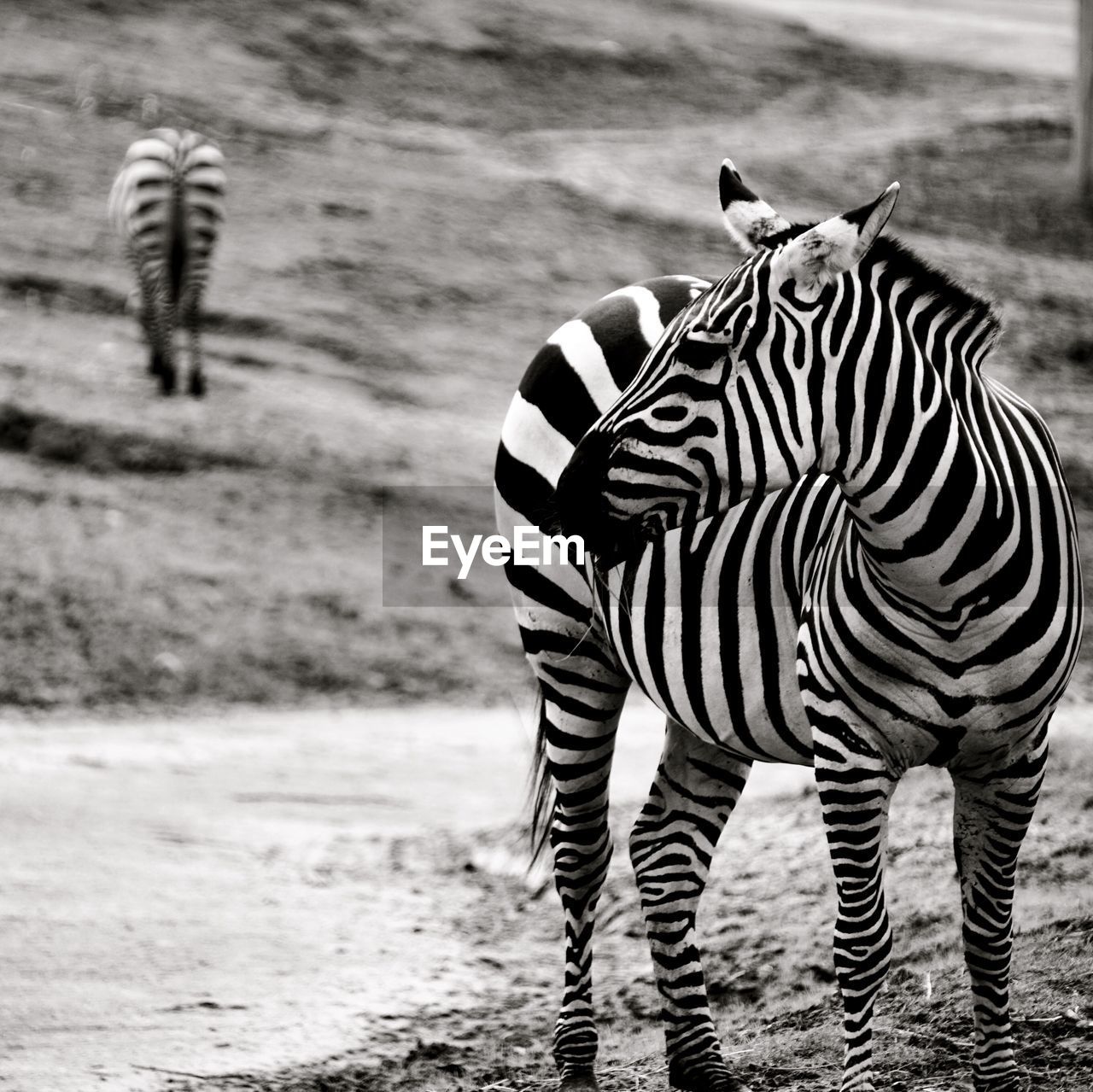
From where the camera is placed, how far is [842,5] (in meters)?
30.3

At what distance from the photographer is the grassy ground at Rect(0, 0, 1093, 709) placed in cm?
1159

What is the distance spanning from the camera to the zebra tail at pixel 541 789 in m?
4.86

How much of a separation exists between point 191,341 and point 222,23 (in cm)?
1209

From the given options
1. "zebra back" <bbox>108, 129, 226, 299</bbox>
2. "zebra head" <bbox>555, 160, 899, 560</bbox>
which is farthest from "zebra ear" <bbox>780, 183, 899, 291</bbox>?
"zebra back" <bbox>108, 129, 226, 299</bbox>

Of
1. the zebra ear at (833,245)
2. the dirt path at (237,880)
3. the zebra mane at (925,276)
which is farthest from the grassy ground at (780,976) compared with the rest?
the zebra ear at (833,245)

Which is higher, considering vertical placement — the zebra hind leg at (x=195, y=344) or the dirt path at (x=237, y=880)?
the zebra hind leg at (x=195, y=344)

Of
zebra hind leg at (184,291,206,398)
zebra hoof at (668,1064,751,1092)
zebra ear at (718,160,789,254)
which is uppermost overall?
zebra hind leg at (184,291,206,398)

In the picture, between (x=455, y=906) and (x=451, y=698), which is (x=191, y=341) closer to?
(x=451, y=698)

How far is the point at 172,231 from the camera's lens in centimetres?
1446

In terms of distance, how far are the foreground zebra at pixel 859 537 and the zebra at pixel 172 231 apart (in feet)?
37.1

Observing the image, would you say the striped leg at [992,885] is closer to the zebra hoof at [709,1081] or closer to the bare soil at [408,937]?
the bare soil at [408,937]

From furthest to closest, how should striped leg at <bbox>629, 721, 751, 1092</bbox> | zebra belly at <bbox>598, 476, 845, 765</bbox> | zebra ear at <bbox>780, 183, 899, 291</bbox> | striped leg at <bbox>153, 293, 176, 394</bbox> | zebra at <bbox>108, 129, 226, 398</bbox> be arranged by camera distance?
zebra at <bbox>108, 129, 226, 398</bbox>, striped leg at <bbox>153, 293, 176, 394</bbox>, striped leg at <bbox>629, 721, 751, 1092</bbox>, zebra belly at <bbox>598, 476, 845, 765</bbox>, zebra ear at <bbox>780, 183, 899, 291</bbox>

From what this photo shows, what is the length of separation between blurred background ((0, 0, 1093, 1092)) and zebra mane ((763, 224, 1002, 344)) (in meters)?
0.11

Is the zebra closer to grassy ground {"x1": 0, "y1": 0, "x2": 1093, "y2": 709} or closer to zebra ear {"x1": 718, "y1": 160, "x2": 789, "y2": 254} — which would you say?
grassy ground {"x1": 0, "y1": 0, "x2": 1093, "y2": 709}
